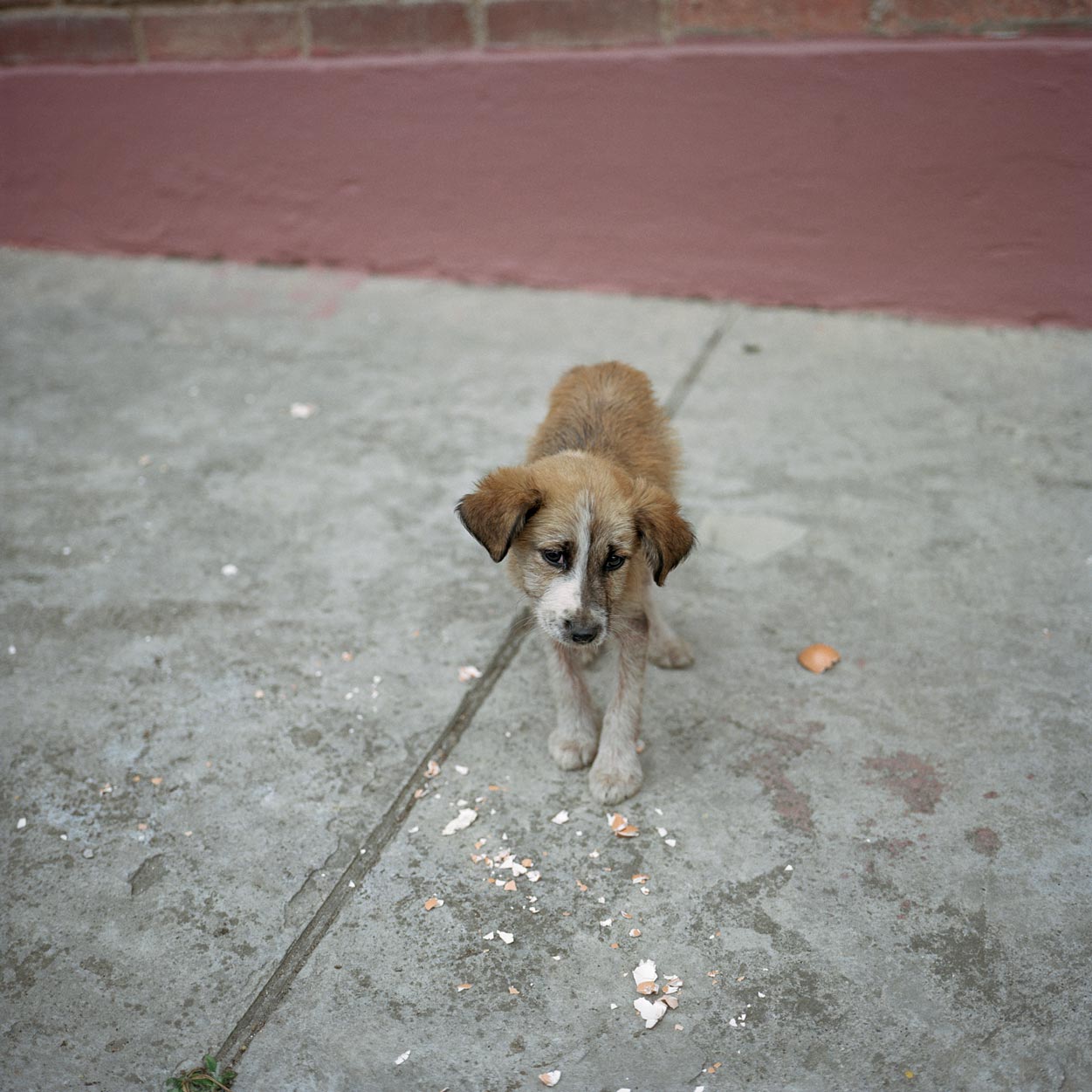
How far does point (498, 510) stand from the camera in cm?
309

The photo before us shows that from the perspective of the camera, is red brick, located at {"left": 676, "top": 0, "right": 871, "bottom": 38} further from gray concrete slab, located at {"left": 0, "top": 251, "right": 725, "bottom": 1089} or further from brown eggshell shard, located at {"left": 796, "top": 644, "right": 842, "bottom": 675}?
brown eggshell shard, located at {"left": 796, "top": 644, "right": 842, "bottom": 675}

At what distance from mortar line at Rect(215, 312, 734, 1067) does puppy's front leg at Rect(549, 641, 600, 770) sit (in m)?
0.33

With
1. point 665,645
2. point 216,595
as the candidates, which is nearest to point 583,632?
point 665,645

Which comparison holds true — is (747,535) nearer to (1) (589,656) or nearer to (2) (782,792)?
(1) (589,656)

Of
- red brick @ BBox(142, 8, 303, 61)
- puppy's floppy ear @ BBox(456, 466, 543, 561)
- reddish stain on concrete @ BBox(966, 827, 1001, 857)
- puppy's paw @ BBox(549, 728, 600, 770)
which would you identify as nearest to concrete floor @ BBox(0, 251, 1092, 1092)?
reddish stain on concrete @ BBox(966, 827, 1001, 857)

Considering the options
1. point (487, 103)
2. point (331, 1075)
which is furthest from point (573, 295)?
point (331, 1075)

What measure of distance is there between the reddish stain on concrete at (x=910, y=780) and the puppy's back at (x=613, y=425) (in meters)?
1.21

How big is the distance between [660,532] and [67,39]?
19.4 feet

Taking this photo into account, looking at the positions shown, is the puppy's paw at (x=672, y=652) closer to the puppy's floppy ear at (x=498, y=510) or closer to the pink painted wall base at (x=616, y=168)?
the puppy's floppy ear at (x=498, y=510)

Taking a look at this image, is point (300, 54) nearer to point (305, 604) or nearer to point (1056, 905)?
point (305, 604)

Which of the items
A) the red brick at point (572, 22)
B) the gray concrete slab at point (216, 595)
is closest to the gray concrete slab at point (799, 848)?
the gray concrete slab at point (216, 595)

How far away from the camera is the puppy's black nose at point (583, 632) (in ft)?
9.99

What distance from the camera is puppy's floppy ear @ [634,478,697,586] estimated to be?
3.15 m

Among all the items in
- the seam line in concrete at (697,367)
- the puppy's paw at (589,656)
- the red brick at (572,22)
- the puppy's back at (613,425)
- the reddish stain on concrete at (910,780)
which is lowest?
the puppy's paw at (589,656)
